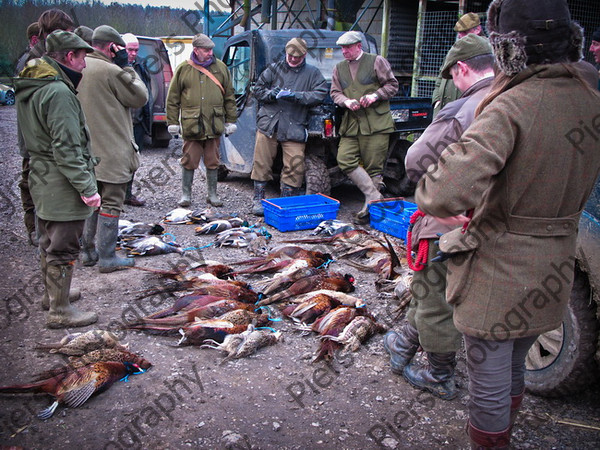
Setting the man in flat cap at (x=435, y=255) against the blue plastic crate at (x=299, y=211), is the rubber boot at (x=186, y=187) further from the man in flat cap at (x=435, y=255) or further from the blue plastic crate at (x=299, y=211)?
the man in flat cap at (x=435, y=255)

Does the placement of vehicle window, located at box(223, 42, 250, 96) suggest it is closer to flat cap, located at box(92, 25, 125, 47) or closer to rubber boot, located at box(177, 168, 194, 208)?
rubber boot, located at box(177, 168, 194, 208)

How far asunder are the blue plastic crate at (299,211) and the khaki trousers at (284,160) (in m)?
0.47

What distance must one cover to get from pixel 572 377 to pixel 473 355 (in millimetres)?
1364

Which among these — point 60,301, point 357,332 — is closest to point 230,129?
point 60,301

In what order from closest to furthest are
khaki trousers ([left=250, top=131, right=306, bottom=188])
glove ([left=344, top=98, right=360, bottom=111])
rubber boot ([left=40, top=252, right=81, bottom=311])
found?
rubber boot ([left=40, top=252, right=81, bottom=311]), glove ([left=344, top=98, right=360, bottom=111]), khaki trousers ([left=250, top=131, right=306, bottom=188])

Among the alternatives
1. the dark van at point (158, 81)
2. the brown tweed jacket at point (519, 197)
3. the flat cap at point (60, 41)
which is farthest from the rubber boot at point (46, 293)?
the dark van at point (158, 81)

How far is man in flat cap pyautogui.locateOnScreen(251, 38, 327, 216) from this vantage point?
7.51m

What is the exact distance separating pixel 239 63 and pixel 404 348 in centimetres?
666

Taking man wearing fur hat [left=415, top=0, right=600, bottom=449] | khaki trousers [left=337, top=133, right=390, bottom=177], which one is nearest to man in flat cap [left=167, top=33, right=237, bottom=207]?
khaki trousers [left=337, top=133, right=390, bottom=177]

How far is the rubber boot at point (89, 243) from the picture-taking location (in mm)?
5820

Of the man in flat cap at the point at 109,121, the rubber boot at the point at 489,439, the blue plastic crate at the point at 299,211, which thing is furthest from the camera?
the blue plastic crate at the point at 299,211

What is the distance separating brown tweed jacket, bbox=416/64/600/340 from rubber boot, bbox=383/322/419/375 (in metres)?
1.46

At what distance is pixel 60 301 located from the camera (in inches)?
175

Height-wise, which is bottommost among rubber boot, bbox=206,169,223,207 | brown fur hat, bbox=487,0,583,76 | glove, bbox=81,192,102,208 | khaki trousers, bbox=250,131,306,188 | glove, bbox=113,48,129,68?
Result: rubber boot, bbox=206,169,223,207
